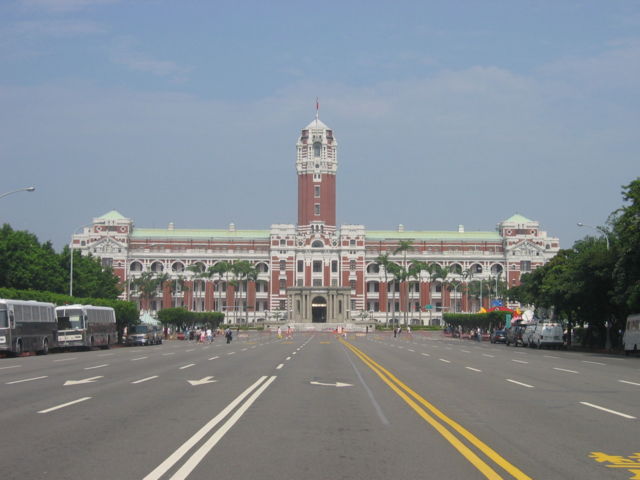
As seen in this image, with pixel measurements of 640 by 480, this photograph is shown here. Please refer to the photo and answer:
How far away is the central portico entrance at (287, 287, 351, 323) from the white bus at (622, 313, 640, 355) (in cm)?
11071

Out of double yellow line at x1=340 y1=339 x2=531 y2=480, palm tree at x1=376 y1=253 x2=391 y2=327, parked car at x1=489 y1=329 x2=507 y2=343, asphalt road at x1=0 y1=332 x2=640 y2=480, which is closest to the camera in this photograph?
double yellow line at x1=340 y1=339 x2=531 y2=480

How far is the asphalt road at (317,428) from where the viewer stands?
11062mm

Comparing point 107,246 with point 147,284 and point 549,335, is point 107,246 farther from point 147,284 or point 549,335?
point 549,335

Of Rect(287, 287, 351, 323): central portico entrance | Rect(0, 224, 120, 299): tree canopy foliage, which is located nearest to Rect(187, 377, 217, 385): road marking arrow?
Rect(0, 224, 120, 299): tree canopy foliage

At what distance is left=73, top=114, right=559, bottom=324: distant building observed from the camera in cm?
17350

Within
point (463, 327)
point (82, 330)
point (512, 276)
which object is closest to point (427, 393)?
point (82, 330)

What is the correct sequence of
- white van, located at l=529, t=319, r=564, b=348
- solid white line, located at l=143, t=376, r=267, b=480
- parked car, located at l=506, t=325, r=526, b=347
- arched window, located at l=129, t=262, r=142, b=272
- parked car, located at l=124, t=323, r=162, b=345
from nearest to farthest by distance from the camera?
solid white line, located at l=143, t=376, r=267, b=480 < white van, located at l=529, t=319, r=564, b=348 < parked car, located at l=506, t=325, r=526, b=347 < parked car, located at l=124, t=323, r=162, b=345 < arched window, located at l=129, t=262, r=142, b=272

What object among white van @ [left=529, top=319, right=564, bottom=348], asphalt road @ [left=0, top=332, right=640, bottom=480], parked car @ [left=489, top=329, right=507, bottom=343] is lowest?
parked car @ [left=489, top=329, right=507, bottom=343]

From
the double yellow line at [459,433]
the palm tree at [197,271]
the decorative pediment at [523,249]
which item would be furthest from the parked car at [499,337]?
the decorative pediment at [523,249]

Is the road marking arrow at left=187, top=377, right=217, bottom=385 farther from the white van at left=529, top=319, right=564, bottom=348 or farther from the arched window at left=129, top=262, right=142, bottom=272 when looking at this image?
the arched window at left=129, top=262, right=142, bottom=272

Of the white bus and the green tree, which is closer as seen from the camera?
the white bus

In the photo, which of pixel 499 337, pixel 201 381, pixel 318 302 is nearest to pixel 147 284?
pixel 318 302

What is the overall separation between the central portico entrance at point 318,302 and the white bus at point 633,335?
363 ft

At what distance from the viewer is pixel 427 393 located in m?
21.8
